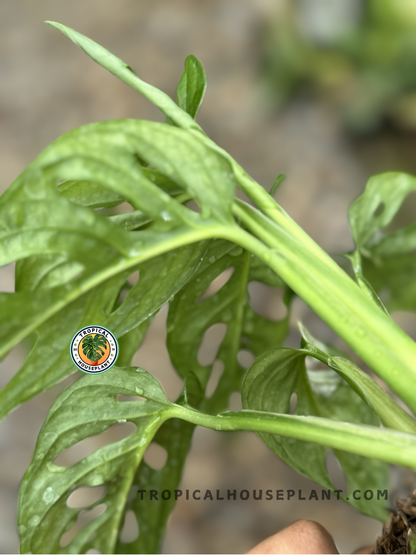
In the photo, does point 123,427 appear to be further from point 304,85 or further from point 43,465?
point 304,85

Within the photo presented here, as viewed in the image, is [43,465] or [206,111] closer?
[43,465]

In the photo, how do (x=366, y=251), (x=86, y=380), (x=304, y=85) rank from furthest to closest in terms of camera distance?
(x=304, y=85) < (x=366, y=251) < (x=86, y=380)

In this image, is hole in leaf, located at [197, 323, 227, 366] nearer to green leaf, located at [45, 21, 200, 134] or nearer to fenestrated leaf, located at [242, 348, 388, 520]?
fenestrated leaf, located at [242, 348, 388, 520]

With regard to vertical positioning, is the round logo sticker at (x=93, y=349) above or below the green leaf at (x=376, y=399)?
above

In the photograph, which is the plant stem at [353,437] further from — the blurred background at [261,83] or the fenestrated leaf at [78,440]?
the blurred background at [261,83]

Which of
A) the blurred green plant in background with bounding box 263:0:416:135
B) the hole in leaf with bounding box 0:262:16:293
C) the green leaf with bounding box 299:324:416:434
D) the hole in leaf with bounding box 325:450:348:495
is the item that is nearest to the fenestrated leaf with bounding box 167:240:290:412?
the green leaf with bounding box 299:324:416:434

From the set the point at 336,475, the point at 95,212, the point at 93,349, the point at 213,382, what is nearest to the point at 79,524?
the point at 213,382

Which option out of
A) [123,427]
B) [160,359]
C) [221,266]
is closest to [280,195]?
[160,359]

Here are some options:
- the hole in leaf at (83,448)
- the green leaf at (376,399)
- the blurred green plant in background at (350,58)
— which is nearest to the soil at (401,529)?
the green leaf at (376,399)
